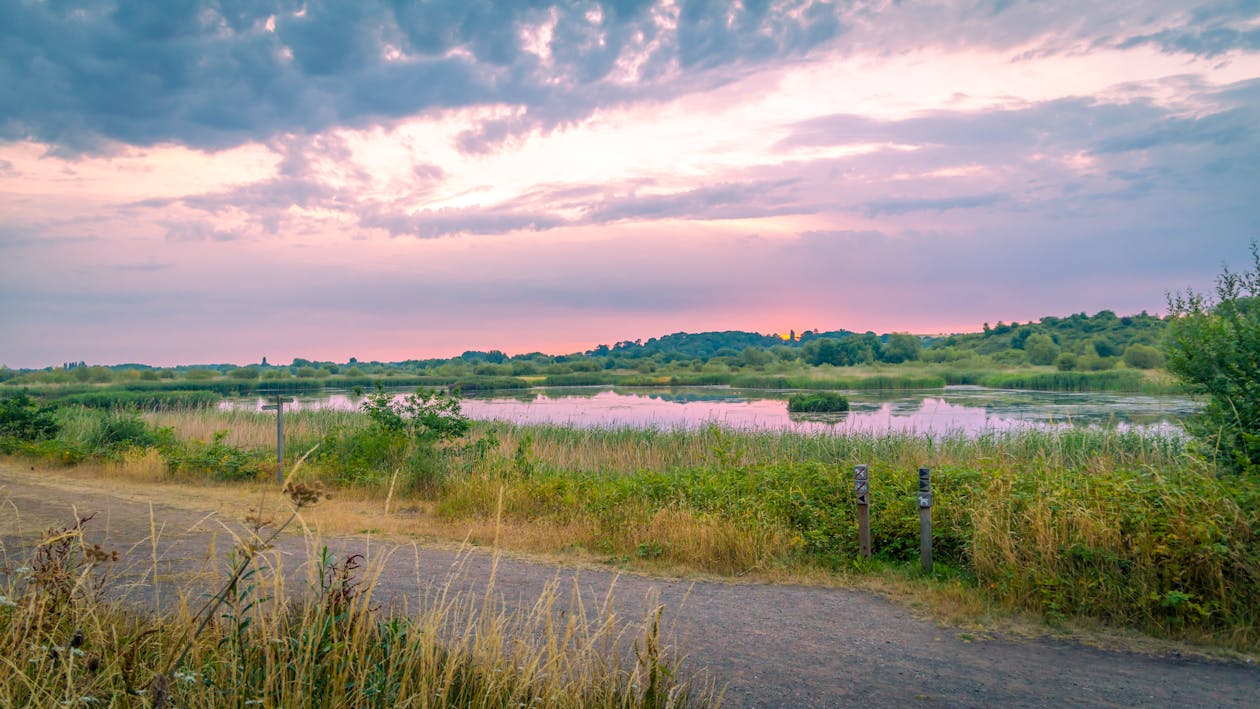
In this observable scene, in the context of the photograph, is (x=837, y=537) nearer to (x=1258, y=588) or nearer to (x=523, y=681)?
(x=1258, y=588)

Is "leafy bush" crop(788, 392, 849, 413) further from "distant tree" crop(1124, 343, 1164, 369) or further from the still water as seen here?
"distant tree" crop(1124, 343, 1164, 369)

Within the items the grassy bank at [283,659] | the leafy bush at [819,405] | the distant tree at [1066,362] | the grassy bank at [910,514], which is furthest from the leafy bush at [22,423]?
the distant tree at [1066,362]

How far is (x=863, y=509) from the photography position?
24.8 ft

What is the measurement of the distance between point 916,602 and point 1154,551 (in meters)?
1.89

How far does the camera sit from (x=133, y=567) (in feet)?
22.3

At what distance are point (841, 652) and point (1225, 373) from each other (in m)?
7.32

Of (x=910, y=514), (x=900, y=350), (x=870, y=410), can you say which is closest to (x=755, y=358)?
(x=900, y=350)

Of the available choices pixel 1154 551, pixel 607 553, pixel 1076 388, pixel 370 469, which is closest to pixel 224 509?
pixel 370 469

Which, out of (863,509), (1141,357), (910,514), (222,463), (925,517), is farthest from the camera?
(1141,357)

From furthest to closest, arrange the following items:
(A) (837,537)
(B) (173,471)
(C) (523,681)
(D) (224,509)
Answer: (B) (173,471) < (D) (224,509) < (A) (837,537) < (C) (523,681)

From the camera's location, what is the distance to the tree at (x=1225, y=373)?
28.0 feet

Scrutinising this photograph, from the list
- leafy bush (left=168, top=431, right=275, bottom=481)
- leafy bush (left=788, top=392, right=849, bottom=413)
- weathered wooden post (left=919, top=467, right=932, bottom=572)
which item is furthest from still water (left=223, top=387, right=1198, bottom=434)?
weathered wooden post (left=919, top=467, right=932, bottom=572)

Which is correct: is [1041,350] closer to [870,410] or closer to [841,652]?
[870,410]

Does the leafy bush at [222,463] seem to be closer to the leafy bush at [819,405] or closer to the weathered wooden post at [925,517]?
the weathered wooden post at [925,517]
